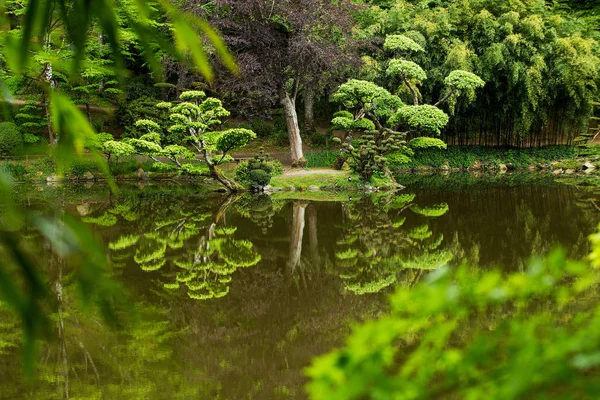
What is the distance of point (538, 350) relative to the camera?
26.1 inches

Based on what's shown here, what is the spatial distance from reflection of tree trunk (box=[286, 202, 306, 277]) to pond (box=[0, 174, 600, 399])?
4 cm

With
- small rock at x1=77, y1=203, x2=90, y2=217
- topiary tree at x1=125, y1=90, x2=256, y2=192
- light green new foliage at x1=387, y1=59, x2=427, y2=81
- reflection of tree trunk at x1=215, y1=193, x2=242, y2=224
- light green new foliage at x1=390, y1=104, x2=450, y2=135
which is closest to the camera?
reflection of tree trunk at x1=215, y1=193, x2=242, y2=224

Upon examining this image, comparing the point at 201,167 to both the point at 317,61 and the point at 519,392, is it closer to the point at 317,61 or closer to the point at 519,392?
the point at 317,61

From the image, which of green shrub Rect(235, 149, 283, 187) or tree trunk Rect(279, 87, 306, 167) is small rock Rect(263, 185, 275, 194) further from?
tree trunk Rect(279, 87, 306, 167)

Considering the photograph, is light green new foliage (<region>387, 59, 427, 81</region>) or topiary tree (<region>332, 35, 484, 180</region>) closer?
topiary tree (<region>332, 35, 484, 180</region>)

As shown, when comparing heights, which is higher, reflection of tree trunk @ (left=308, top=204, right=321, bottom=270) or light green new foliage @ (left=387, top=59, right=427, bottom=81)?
light green new foliage @ (left=387, top=59, right=427, bottom=81)

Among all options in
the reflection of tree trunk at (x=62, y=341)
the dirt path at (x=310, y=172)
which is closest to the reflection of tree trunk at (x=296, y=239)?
the reflection of tree trunk at (x=62, y=341)

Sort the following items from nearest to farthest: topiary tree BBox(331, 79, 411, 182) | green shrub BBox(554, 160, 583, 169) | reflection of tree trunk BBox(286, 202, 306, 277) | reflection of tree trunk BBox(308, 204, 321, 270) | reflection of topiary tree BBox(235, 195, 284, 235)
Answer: reflection of tree trunk BBox(286, 202, 306, 277), reflection of tree trunk BBox(308, 204, 321, 270), reflection of topiary tree BBox(235, 195, 284, 235), topiary tree BBox(331, 79, 411, 182), green shrub BBox(554, 160, 583, 169)

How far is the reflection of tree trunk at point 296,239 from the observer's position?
7059mm

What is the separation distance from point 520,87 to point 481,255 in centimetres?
1186

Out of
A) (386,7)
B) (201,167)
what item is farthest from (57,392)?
(386,7)

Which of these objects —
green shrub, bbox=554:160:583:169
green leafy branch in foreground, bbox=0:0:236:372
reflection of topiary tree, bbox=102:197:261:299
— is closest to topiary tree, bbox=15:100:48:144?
reflection of topiary tree, bbox=102:197:261:299

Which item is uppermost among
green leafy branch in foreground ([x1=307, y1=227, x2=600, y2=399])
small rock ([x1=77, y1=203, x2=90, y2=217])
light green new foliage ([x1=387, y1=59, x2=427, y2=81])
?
light green new foliage ([x1=387, y1=59, x2=427, y2=81])

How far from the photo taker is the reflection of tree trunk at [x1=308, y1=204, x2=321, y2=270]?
7159mm
